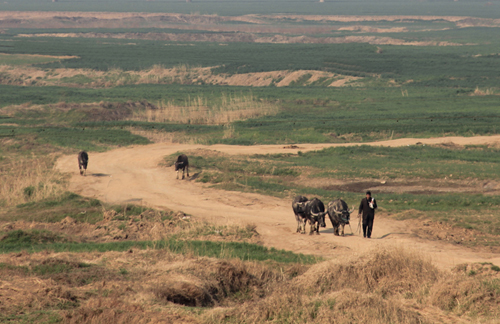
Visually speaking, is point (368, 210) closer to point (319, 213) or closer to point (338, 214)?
point (338, 214)

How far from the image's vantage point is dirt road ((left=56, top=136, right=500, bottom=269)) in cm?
2142

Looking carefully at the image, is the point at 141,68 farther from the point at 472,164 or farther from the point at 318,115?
the point at 472,164

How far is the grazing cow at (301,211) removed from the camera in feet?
77.7

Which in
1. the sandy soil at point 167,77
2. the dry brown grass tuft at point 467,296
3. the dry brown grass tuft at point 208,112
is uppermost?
the sandy soil at point 167,77

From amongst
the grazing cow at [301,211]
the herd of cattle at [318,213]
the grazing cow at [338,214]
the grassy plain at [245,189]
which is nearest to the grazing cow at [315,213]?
the herd of cattle at [318,213]

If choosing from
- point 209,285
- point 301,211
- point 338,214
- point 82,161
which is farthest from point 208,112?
point 209,285

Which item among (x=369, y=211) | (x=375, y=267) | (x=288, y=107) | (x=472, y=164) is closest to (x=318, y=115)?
(x=288, y=107)

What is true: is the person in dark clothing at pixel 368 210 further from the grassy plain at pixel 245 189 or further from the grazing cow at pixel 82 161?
the grazing cow at pixel 82 161

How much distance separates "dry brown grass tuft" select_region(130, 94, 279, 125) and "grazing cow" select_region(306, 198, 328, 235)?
34.1 meters

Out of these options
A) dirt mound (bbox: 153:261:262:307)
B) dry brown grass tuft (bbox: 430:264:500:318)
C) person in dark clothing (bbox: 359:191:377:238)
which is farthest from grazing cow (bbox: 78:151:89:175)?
dry brown grass tuft (bbox: 430:264:500:318)

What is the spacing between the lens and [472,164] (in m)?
36.7

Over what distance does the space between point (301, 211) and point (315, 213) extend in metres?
0.83

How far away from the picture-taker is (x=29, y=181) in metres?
32.7

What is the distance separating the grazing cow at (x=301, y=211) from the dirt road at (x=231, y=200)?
45cm
